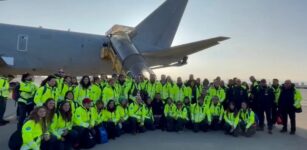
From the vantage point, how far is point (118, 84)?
10.1 meters

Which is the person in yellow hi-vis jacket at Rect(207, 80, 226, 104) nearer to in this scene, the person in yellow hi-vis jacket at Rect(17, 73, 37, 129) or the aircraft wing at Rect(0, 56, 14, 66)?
the person in yellow hi-vis jacket at Rect(17, 73, 37, 129)

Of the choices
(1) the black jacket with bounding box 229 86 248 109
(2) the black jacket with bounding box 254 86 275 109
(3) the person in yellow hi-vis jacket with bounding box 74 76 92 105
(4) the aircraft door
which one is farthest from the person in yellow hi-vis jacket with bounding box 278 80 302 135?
(4) the aircraft door

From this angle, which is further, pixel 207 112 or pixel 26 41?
pixel 26 41

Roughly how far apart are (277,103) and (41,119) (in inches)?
318

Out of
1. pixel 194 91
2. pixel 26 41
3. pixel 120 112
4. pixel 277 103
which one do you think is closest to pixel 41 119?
pixel 120 112

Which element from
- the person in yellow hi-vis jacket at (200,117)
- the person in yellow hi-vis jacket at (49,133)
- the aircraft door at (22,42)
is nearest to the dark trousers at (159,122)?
the person in yellow hi-vis jacket at (200,117)

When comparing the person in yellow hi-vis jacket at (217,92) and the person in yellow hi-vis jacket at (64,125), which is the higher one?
the person in yellow hi-vis jacket at (217,92)

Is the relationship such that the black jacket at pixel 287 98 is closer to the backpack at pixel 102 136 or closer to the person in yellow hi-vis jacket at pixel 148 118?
the person in yellow hi-vis jacket at pixel 148 118

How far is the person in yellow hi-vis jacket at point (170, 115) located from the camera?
9.63 m

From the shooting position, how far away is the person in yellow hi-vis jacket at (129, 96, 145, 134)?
908 centimetres

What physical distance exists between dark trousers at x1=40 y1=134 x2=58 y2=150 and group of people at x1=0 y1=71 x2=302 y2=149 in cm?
71

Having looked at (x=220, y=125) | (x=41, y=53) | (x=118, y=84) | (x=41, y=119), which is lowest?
(x=220, y=125)

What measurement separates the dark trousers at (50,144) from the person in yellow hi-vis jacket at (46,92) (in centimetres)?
172

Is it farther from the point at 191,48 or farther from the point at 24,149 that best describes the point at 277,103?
the point at 24,149
